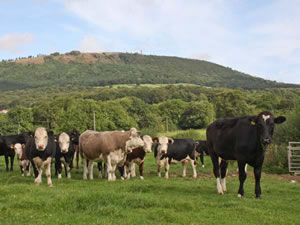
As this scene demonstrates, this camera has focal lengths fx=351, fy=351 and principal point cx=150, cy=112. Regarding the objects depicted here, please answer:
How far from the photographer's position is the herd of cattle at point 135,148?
11.0 metres

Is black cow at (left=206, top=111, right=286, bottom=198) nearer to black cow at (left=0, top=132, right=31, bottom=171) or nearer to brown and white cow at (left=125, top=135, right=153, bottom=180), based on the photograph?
brown and white cow at (left=125, top=135, right=153, bottom=180)

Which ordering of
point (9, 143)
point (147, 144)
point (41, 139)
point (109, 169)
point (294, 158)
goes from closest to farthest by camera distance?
1. point (41, 139)
2. point (109, 169)
3. point (147, 144)
4. point (9, 143)
5. point (294, 158)

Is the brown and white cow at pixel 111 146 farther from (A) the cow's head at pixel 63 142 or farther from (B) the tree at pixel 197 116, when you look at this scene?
(B) the tree at pixel 197 116

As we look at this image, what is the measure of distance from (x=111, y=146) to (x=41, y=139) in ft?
10.6

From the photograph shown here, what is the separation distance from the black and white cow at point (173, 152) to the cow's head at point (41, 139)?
5.92 metres

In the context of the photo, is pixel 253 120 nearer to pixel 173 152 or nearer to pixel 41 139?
pixel 41 139

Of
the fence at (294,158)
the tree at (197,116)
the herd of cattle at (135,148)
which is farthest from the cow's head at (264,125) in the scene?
the tree at (197,116)

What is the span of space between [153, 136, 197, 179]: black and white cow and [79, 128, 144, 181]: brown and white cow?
211cm

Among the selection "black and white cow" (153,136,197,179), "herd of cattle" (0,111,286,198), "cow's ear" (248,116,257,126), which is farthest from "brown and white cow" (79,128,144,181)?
"cow's ear" (248,116,257,126)

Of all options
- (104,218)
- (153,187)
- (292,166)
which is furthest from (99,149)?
(292,166)

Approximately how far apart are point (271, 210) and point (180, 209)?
237 cm

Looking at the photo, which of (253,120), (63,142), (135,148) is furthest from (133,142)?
(253,120)

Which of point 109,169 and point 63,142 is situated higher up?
point 63,142

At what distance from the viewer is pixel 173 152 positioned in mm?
18391
